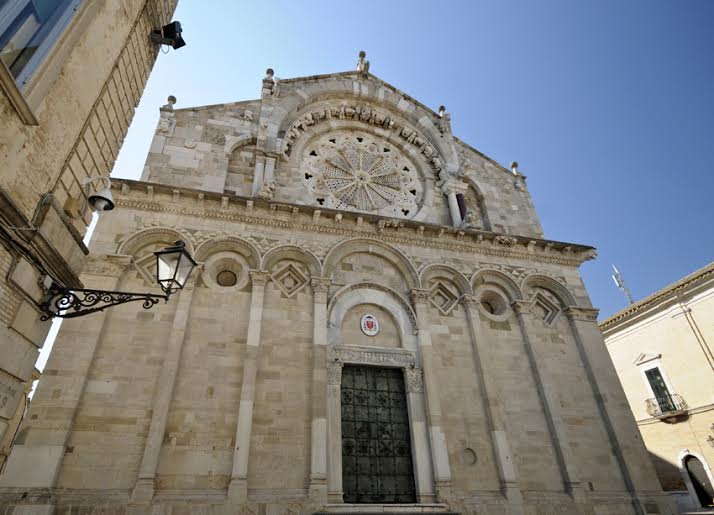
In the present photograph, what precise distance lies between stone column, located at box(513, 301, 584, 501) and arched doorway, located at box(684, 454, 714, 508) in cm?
1345

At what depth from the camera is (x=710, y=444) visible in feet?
57.3

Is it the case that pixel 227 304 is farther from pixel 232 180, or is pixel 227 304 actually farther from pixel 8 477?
pixel 8 477

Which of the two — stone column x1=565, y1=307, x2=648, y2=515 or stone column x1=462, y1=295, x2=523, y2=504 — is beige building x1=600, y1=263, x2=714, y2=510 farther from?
stone column x1=462, y1=295, x2=523, y2=504

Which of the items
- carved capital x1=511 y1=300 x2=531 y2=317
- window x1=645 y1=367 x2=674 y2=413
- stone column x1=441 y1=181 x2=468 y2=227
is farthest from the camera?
window x1=645 y1=367 x2=674 y2=413

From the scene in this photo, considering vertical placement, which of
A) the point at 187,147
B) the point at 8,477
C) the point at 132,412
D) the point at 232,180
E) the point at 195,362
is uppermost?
the point at 187,147

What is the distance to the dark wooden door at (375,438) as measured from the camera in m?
8.48

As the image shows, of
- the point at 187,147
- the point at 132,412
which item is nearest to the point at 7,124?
the point at 132,412

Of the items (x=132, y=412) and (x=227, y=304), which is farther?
(x=227, y=304)

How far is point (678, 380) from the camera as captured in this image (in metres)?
19.0

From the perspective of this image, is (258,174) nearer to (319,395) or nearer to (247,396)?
(247,396)

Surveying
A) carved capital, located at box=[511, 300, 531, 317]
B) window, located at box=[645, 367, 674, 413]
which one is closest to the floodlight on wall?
carved capital, located at box=[511, 300, 531, 317]

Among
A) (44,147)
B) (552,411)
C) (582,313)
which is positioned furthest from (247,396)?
(582,313)

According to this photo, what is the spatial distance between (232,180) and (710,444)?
21.0 m

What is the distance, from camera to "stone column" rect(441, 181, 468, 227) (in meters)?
12.6
